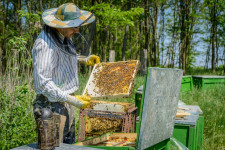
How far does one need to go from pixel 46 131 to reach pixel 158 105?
34.9 inches

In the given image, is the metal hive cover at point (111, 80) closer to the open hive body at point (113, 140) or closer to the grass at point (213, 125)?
the open hive body at point (113, 140)

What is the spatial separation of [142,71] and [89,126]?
30.7 ft

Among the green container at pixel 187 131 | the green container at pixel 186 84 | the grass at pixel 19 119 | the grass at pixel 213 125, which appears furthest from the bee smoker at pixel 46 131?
the green container at pixel 186 84

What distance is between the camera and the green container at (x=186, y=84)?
26.3ft

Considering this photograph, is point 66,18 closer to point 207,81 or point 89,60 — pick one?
point 89,60

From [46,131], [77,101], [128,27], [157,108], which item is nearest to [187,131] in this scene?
[157,108]

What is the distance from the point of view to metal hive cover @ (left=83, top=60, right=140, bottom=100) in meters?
2.96

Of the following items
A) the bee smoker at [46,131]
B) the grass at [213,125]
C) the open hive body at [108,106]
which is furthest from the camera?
the grass at [213,125]

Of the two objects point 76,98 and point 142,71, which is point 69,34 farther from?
point 142,71

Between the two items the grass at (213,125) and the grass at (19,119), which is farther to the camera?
the grass at (213,125)

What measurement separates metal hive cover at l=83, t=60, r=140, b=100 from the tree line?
131cm

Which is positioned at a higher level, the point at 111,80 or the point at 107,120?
the point at 111,80

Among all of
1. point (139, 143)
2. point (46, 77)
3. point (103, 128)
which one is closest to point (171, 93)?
point (139, 143)

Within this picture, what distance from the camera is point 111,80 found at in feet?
10.6
